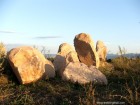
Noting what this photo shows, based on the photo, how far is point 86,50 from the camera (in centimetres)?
1478

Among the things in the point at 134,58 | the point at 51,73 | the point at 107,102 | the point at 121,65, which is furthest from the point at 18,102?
the point at 134,58

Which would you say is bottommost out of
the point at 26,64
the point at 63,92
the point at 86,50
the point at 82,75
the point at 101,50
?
the point at 63,92

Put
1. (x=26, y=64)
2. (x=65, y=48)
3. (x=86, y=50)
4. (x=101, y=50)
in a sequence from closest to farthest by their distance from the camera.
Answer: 1. (x=26, y=64)
2. (x=86, y=50)
3. (x=65, y=48)
4. (x=101, y=50)

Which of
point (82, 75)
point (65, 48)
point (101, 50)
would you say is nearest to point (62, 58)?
point (65, 48)

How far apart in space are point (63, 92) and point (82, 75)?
1.82 m

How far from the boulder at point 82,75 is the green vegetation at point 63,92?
26 centimetres

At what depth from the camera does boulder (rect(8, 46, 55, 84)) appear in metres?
10.4

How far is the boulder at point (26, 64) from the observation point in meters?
10.4

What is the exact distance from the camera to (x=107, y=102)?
7691 mm

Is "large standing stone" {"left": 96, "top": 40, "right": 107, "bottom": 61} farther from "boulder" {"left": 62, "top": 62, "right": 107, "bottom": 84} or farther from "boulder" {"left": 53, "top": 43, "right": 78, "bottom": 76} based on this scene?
"boulder" {"left": 62, "top": 62, "right": 107, "bottom": 84}

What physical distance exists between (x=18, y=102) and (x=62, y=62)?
16.3ft

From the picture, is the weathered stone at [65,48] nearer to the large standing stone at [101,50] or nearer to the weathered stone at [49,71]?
the large standing stone at [101,50]

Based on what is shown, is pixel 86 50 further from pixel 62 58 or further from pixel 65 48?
pixel 62 58

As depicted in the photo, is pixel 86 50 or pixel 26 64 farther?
pixel 86 50
